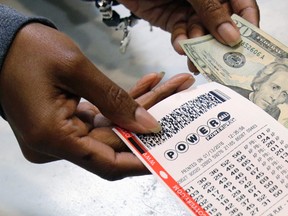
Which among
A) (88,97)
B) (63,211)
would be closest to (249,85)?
(88,97)

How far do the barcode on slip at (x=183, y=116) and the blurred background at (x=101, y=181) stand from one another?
230 millimetres

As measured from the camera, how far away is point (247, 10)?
85 cm

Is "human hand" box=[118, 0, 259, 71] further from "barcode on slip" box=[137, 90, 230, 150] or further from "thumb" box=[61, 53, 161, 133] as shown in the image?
"thumb" box=[61, 53, 161, 133]

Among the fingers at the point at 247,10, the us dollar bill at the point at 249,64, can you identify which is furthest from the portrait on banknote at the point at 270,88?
the fingers at the point at 247,10

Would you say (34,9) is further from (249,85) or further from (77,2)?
(249,85)

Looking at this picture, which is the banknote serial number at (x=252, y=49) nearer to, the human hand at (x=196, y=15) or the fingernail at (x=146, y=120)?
the human hand at (x=196, y=15)

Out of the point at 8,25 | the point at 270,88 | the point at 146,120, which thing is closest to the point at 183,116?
the point at 146,120

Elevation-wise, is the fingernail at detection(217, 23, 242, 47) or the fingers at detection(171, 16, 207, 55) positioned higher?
the fingernail at detection(217, 23, 242, 47)

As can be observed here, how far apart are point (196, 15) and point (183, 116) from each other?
0.30 meters

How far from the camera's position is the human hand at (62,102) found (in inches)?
22.2

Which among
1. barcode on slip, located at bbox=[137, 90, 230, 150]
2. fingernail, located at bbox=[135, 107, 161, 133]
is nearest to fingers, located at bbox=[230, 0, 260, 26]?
barcode on slip, located at bbox=[137, 90, 230, 150]

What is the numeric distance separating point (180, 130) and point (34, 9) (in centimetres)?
87

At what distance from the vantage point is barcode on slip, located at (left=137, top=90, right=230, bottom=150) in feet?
2.00

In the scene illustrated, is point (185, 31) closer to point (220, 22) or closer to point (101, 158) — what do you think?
point (220, 22)
